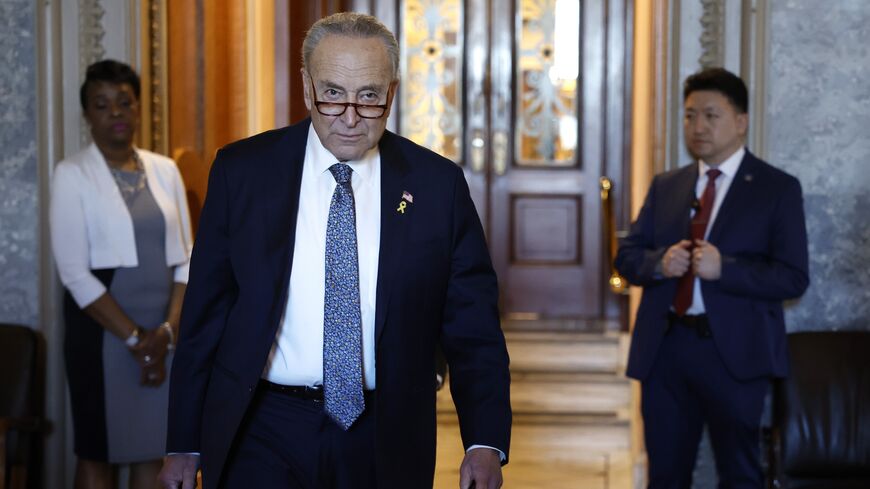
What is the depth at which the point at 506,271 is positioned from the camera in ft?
25.5

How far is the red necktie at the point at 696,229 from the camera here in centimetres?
414

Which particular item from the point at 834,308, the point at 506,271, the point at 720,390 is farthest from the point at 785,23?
the point at 506,271

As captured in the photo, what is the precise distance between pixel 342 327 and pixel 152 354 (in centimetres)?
203

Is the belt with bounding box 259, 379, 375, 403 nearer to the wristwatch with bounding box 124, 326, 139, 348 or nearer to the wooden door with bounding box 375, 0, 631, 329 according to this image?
the wristwatch with bounding box 124, 326, 139, 348

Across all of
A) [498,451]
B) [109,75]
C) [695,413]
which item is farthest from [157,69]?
[498,451]

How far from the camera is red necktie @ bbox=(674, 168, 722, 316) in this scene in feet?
13.6

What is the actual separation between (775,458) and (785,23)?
1740 mm

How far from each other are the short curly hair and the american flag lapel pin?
84.4 inches

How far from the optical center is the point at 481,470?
248cm

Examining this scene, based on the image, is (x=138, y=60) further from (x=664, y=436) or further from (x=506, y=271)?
(x=506, y=271)

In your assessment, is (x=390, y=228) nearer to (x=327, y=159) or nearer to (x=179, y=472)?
(x=327, y=159)

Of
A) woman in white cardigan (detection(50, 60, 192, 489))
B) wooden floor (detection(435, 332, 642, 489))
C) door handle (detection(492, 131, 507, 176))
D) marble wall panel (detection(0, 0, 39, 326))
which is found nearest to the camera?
woman in white cardigan (detection(50, 60, 192, 489))

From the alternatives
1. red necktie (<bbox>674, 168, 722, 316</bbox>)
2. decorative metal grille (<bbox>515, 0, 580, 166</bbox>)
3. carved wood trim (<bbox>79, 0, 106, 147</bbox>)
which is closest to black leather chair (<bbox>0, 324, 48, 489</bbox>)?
carved wood trim (<bbox>79, 0, 106, 147</bbox>)

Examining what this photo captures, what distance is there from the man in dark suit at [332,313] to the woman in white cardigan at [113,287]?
5.94 feet
